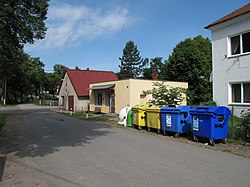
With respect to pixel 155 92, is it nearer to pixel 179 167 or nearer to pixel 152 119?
pixel 152 119

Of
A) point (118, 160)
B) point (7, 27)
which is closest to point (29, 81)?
point (7, 27)

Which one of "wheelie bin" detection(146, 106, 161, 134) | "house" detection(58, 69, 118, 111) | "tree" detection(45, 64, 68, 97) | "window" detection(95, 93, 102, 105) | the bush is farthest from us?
"tree" detection(45, 64, 68, 97)

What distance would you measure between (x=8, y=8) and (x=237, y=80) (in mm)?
13612

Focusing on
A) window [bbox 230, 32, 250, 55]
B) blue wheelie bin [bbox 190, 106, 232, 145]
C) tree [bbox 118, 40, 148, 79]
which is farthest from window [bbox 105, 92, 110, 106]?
tree [bbox 118, 40, 148, 79]

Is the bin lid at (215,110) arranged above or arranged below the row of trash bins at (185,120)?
above

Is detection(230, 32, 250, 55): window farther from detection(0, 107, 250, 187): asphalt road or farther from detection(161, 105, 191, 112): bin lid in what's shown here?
detection(0, 107, 250, 187): asphalt road

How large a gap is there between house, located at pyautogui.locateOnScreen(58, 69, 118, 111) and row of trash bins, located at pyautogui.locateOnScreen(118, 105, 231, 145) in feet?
60.2

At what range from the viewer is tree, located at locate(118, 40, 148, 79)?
79750mm

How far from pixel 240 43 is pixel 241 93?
3.04 meters

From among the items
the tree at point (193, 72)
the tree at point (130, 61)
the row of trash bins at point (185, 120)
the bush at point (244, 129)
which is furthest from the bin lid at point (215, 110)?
the tree at point (130, 61)

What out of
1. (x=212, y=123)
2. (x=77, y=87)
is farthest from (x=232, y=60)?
(x=77, y=87)

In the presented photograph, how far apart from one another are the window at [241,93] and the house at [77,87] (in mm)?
21505

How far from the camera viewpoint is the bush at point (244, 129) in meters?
8.84

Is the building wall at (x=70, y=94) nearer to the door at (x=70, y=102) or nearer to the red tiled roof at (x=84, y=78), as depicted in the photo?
the door at (x=70, y=102)
